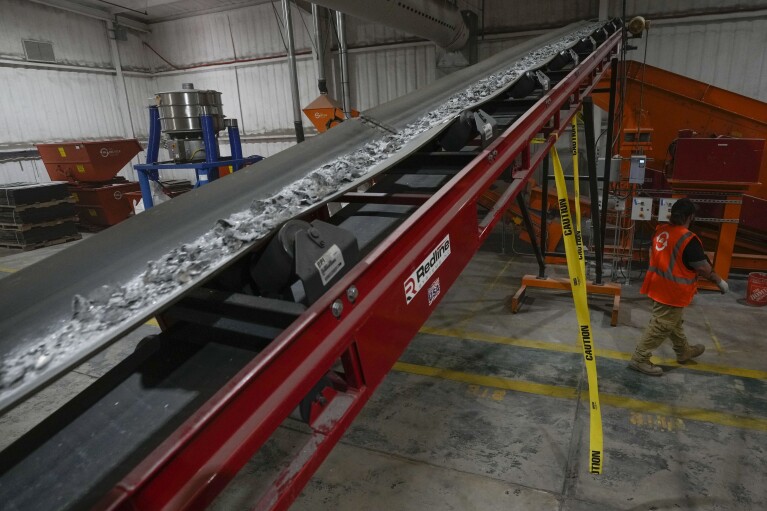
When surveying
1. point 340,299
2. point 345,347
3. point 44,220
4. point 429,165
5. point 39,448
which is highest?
point 429,165

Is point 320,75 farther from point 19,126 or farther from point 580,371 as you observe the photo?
point 580,371

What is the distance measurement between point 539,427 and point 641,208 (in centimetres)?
356

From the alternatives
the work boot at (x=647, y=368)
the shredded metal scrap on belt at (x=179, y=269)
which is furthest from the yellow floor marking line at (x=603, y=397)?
the shredded metal scrap on belt at (x=179, y=269)

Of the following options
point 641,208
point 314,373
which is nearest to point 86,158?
point 641,208

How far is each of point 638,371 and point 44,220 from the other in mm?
10990

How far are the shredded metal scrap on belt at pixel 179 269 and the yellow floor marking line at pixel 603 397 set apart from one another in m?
2.69

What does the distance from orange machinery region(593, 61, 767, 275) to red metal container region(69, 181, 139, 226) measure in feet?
33.1

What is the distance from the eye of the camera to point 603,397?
143 inches

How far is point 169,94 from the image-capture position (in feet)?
16.7

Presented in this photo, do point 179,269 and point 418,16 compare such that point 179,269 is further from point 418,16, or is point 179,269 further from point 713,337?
point 418,16

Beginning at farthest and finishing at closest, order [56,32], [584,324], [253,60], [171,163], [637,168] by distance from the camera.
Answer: [253,60] < [56,32] < [637,168] < [171,163] < [584,324]

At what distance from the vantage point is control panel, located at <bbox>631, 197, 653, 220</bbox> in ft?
18.1

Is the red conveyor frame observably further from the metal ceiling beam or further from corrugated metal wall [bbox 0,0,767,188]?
the metal ceiling beam

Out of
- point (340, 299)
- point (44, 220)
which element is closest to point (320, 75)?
point (44, 220)
